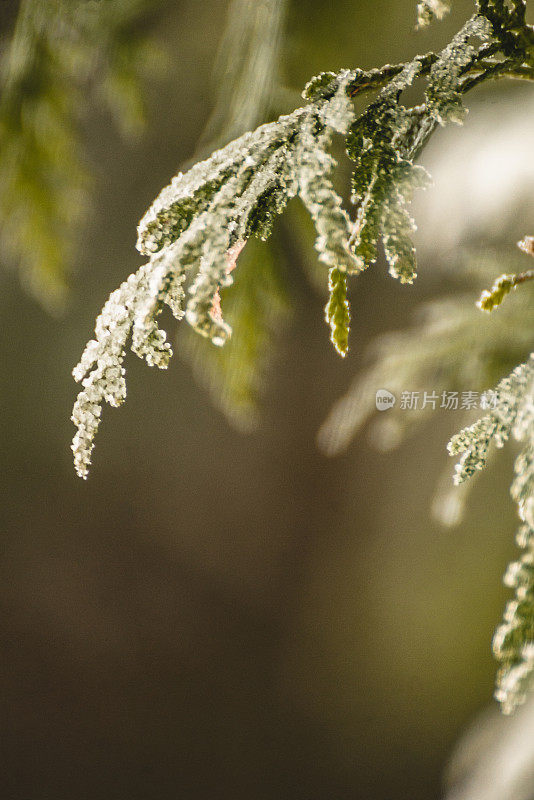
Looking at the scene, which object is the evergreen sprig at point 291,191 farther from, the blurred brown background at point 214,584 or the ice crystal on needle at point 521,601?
the blurred brown background at point 214,584

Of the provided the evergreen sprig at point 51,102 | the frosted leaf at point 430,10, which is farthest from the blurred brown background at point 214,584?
the frosted leaf at point 430,10

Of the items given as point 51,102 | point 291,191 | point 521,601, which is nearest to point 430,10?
point 291,191

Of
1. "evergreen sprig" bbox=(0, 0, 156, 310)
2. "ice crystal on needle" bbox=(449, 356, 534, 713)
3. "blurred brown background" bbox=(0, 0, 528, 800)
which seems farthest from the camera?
"blurred brown background" bbox=(0, 0, 528, 800)

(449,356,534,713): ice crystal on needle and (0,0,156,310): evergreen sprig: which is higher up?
(0,0,156,310): evergreen sprig

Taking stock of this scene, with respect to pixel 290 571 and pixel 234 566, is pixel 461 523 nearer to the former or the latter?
pixel 290 571

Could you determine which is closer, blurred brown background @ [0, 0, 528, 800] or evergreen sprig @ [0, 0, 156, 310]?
evergreen sprig @ [0, 0, 156, 310]

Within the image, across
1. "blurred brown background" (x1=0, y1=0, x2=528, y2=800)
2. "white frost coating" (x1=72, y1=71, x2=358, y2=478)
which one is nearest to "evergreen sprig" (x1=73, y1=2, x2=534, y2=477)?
"white frost coating" (x1=72, y1=71, x2=358, y2=478)

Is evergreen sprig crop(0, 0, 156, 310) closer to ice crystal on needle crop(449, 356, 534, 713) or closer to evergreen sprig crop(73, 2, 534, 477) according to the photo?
evergreen sprig crop(73, 2, 534, 477)

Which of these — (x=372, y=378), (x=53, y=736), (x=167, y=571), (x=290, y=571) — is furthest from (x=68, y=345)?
(x=53, y=736)

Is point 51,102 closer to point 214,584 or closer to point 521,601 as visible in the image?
point 521,601
